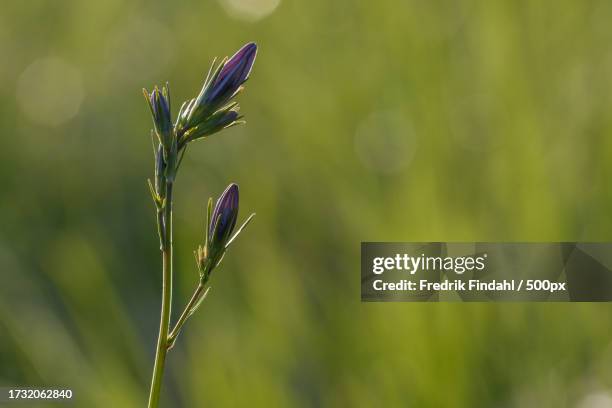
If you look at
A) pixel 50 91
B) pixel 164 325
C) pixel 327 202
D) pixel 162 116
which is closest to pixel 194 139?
pixel 162 116

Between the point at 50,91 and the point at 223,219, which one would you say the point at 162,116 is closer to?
the point at 223,219

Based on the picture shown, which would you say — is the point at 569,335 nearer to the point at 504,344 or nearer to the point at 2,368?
the point at 504,344

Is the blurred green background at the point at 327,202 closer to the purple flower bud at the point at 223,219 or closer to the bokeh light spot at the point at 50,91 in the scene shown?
the bokeh light spot at the point at 50,91

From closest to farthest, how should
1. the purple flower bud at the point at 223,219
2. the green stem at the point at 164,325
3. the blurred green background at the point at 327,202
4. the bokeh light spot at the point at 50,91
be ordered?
1. the green stem at the point at 164,325
2. the purple flower bud at the point at 223,219
3. the blurred green background at the point at 327,202
4. the bokeh light spot at the point at 50,91

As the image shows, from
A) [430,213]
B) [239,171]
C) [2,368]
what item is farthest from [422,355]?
[2,368]

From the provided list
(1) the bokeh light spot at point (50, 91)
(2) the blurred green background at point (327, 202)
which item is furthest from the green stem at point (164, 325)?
(1) the bokeh light spot at point (50, 91)

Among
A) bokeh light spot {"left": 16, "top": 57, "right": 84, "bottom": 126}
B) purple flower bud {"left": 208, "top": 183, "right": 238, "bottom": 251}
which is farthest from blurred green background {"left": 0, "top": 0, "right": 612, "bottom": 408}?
purple flower bud {"left": 208, "top": 183, "right": 238, "bottom": 251}

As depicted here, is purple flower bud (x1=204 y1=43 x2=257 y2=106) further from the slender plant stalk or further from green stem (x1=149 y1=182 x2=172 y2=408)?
green stem (x1=149 y1=182 x2=172 y2=408)
